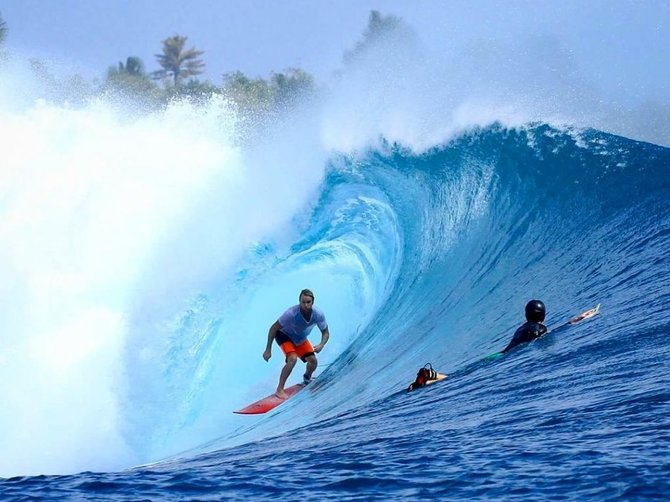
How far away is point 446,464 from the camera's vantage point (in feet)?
20.3

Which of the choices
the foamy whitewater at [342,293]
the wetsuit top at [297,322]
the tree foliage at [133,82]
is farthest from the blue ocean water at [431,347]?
the tree foliage at [133,82]

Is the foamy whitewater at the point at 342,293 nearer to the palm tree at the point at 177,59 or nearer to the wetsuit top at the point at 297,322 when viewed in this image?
the wetsuit top at the point at 297,322

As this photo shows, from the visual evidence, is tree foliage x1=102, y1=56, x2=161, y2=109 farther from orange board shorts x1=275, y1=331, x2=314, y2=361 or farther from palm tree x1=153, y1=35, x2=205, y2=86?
orange board shorts x1=275, y1=331, x2=314, y2=361

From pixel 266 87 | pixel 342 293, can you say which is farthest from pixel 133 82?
pixel 342 293

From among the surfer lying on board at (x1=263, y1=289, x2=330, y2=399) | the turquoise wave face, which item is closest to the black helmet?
the turquoise wave face

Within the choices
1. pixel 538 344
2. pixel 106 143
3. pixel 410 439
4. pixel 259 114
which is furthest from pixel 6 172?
pixel 410 439

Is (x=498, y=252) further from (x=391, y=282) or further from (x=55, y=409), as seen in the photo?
(x=55, y=409)

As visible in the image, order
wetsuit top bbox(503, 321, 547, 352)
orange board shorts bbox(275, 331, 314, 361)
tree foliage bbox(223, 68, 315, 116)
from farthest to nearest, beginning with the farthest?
tree foliage bbox(223, 68, 315, 116) → orange board shorts bbox(275, 331, 314, 361) → wetsuit top bbox(503, 321, 547, 352)

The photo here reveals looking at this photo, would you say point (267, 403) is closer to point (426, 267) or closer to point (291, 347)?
point (291, 347)

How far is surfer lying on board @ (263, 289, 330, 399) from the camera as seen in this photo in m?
11.7

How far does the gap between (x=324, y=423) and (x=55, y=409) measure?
421 cm

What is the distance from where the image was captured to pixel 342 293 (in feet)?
51.2

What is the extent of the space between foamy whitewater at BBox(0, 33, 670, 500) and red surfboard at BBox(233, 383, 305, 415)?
12 cm

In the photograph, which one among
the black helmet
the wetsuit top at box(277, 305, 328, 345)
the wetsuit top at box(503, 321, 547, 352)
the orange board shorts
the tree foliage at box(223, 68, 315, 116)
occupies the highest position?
the tree foliage at box(223, 68, 315, 116)
